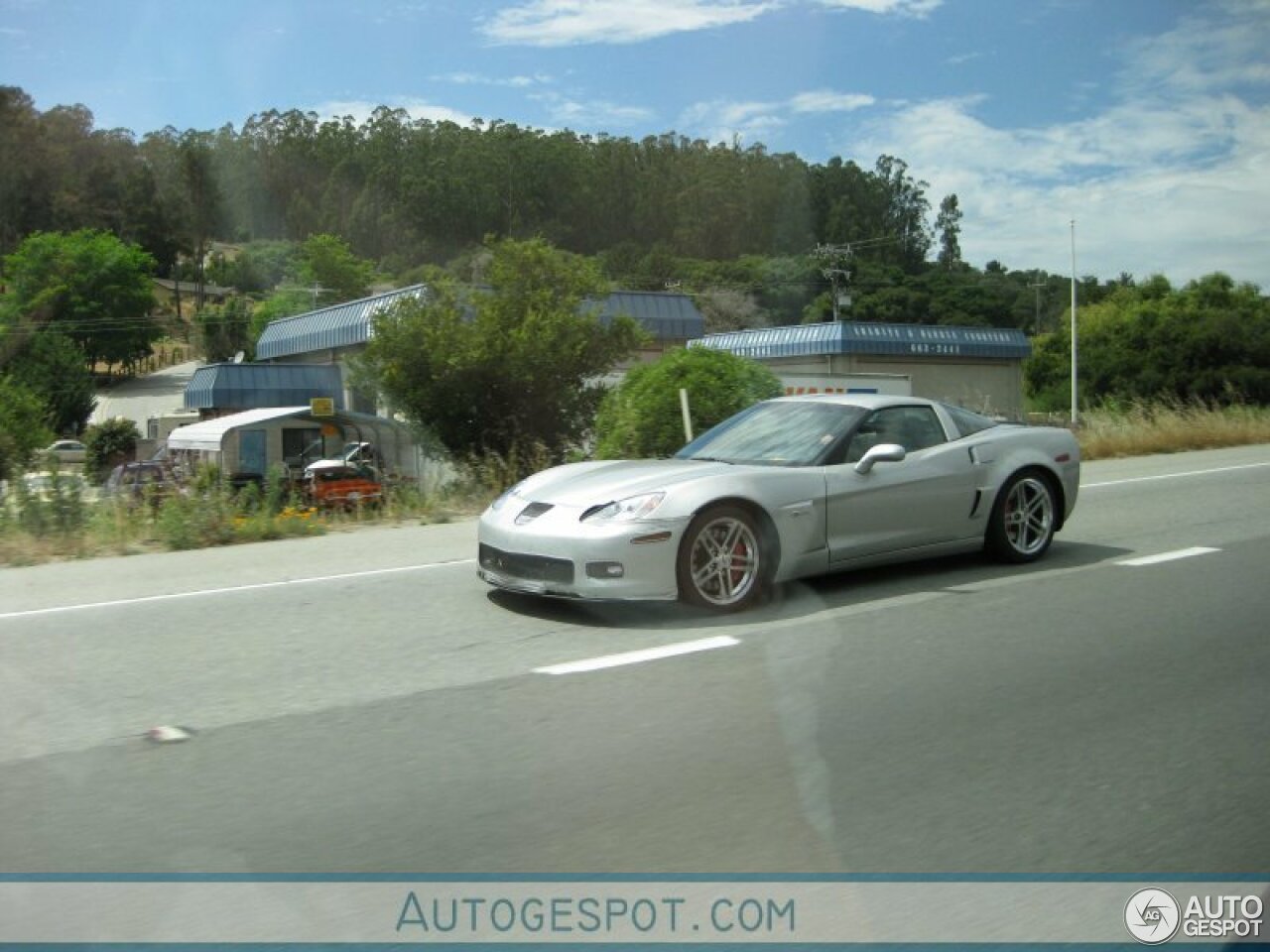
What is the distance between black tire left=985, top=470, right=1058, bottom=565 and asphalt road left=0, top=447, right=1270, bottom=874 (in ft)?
0.64

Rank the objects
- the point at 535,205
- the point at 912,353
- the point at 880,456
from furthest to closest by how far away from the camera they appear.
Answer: the point at 535,205
the point at 912,353
the point at 880,456

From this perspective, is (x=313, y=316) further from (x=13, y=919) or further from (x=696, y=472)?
(x=13, y=919)

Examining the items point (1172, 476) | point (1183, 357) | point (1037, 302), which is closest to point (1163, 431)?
point (1172, 476)

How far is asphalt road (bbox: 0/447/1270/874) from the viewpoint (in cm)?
433

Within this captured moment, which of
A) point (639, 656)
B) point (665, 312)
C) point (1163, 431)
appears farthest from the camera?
point (665, 312)

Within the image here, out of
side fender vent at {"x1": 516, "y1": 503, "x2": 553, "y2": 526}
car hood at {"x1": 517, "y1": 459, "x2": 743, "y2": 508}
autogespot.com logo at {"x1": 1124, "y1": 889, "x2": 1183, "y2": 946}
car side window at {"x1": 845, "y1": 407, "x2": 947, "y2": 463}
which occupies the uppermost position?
car side window at {"x1": 845, "y1": 407, "x2": 947, "y2": 463}

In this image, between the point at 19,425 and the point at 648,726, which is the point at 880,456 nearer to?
the point at 648,726

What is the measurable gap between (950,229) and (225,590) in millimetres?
74500

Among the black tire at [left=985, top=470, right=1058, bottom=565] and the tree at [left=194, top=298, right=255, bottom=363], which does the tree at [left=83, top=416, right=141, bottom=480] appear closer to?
the tree at [left=194, top=298, right=255, bottom=363]

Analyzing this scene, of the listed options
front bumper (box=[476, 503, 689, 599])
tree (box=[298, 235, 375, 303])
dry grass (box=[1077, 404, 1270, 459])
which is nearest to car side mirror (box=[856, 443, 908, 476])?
front bumper (box=[476, 503, 689, 599])

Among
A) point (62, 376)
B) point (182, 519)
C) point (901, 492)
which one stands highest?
point (62, 376)

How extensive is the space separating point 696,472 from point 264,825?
161 inches

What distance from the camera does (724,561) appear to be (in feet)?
25.5

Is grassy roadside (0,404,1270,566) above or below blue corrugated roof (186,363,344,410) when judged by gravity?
below
